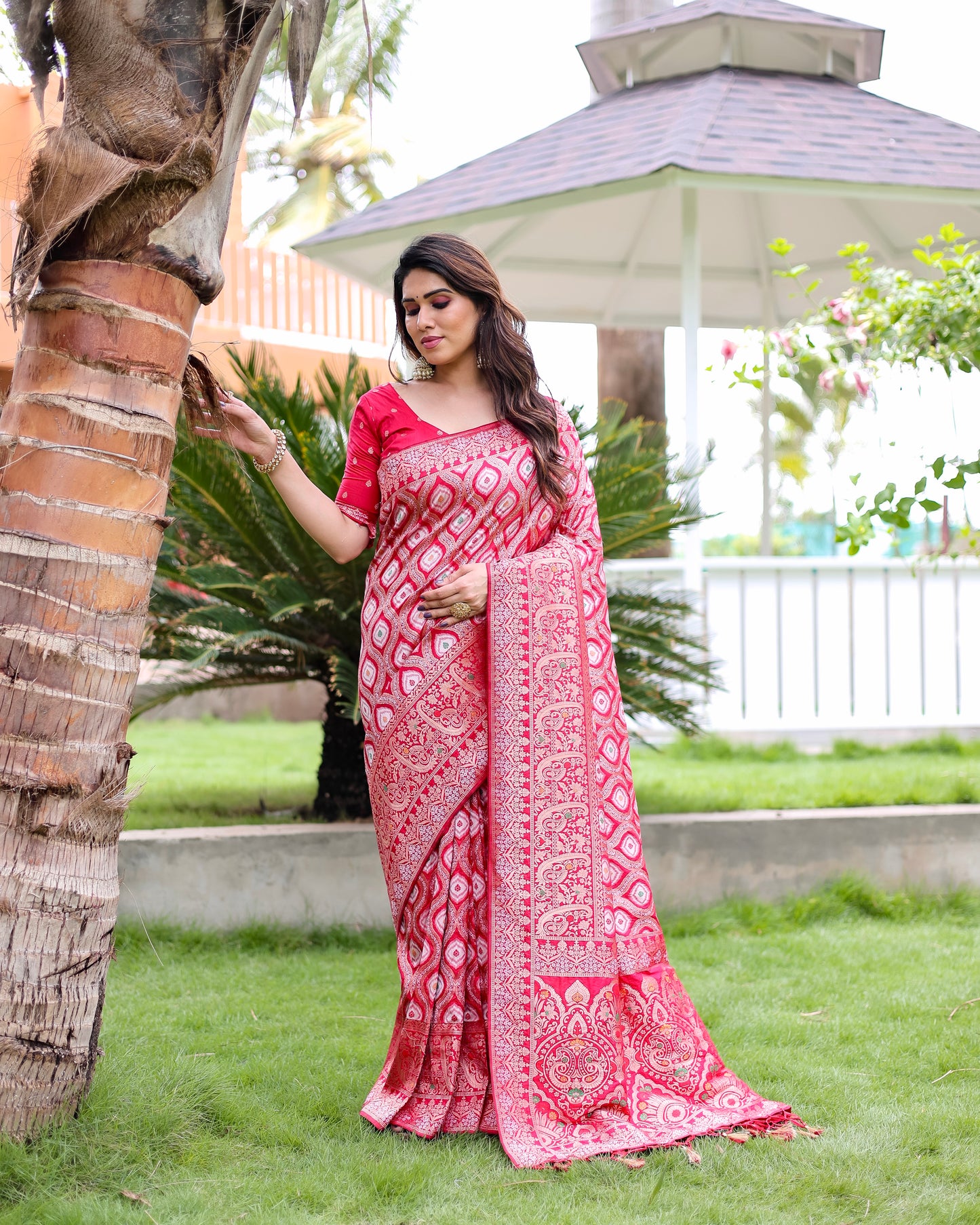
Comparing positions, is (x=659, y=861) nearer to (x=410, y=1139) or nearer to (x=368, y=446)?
(x=410, y=1139)

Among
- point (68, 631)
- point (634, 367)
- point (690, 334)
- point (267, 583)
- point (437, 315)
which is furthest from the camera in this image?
point (634, 367)

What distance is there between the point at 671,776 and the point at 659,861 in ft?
6.06

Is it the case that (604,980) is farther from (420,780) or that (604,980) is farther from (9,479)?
(9,479)

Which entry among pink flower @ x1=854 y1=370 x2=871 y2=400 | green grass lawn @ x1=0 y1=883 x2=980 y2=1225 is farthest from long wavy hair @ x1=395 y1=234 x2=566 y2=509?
pink flower @ x1=854 y1=370 x2=871 y2=400

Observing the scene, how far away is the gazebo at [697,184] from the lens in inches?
274

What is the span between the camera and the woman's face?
2.91 metres

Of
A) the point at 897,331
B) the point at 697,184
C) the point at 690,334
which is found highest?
the point at 697,184

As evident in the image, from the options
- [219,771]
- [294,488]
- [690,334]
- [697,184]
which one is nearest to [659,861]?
[294,488]

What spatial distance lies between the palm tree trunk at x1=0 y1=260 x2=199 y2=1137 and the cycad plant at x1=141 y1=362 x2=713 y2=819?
6.02ft

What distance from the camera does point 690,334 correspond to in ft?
23.6

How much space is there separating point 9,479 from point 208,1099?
137 centimetres

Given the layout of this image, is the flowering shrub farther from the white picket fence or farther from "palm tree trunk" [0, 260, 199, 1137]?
"palm tree trunk" [0, 260, 199, 1137]

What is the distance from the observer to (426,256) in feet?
9.52

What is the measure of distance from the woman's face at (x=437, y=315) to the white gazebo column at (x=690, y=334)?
4187 millimetres
